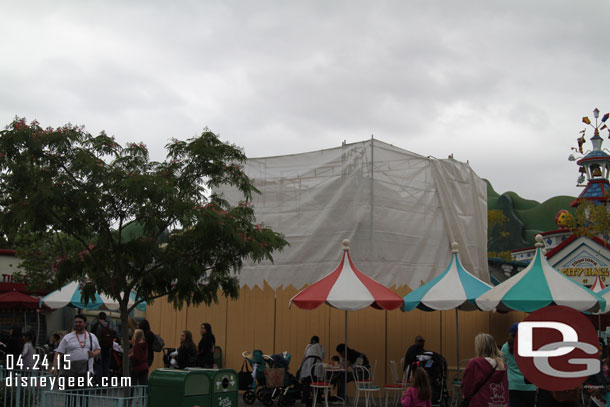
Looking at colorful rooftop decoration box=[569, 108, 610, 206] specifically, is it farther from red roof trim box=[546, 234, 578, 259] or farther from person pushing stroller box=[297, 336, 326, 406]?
person pushing stroller box=[297, 336, 326, 406]

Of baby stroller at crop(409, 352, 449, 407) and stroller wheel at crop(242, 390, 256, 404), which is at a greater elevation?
baby stroller at crop(409, 352, 449, 407)

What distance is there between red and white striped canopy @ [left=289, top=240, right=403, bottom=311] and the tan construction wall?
2.80 meters

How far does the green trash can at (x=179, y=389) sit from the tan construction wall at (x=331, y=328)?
6.92 metres

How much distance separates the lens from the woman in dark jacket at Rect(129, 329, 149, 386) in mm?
13078

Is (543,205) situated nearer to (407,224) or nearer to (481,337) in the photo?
(407,224)

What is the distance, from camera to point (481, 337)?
24.6 feet

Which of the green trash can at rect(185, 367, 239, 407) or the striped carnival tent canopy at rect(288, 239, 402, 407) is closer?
the green trash can at rect(185, 367, 239, 407)

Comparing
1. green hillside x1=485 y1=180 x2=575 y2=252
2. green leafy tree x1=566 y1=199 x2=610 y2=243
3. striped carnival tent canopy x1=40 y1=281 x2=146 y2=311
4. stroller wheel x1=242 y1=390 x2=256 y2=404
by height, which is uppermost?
green hillside x1=485 y1=180 x2=575 y2=252

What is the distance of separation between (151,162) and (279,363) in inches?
203

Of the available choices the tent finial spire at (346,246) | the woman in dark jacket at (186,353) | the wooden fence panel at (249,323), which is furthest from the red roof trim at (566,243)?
the woman in dark jacket at (186,353)

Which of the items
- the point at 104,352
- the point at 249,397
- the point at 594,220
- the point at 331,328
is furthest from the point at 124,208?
the point at 594,220

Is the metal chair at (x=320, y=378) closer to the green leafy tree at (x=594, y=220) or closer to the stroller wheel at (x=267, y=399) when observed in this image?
the stroller wheel at (x=267, y=399)
